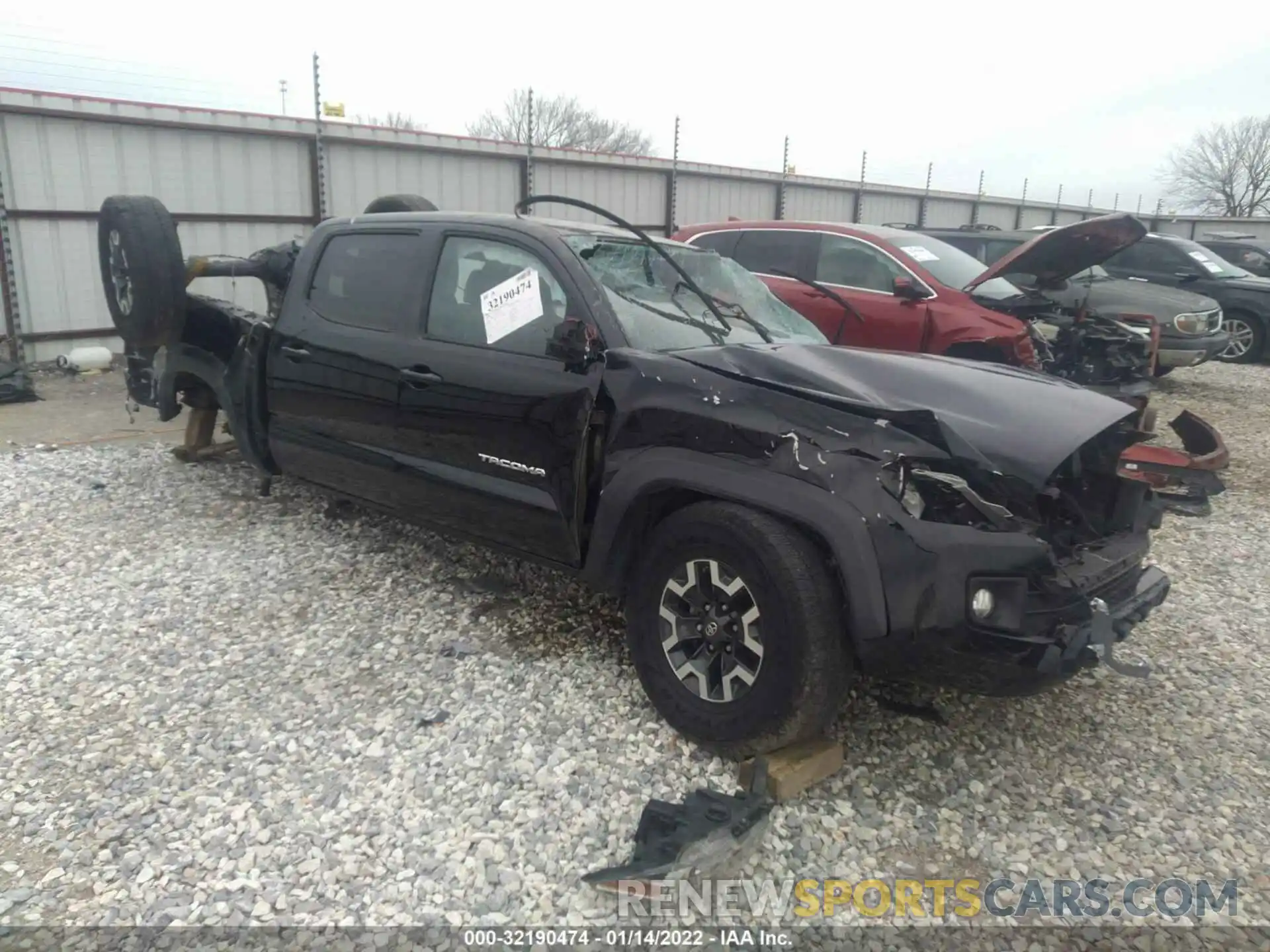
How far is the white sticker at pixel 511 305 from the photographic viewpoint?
3602 millimetres

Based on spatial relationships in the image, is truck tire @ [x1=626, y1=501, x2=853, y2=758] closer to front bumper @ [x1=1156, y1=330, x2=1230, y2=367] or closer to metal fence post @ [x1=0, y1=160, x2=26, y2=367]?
metal fence post @ [x1=0, y1=160, x2=26, y2=367]

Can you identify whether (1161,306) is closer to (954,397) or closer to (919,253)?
(919,253)

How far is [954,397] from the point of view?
304 cm

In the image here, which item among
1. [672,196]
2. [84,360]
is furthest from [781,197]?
[84,360]

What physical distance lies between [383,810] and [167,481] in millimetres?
4082

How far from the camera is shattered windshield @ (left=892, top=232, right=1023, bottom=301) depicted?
741 centimetres

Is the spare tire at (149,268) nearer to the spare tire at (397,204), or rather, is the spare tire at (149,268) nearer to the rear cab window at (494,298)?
the spare tire at (397,204)

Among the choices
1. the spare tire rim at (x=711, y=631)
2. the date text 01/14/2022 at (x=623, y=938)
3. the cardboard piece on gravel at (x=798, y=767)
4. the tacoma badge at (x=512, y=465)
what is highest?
the tacoma badge at (x=512, y=465)

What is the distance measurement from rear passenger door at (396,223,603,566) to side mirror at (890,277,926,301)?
14.0 ft

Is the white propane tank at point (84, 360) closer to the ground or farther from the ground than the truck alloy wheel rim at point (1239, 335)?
closer to the ground

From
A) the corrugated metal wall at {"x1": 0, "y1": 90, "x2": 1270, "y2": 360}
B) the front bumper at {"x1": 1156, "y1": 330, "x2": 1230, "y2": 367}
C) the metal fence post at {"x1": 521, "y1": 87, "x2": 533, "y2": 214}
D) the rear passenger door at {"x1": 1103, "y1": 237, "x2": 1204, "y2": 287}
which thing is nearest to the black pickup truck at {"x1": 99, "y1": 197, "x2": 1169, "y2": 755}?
the corrugated metal wall at {"x1": 0, "y1": 90, "x2": 1270, "y2": 360}

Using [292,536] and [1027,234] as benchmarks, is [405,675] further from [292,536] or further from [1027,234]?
[1027,234]

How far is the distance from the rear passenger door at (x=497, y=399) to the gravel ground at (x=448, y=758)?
0.57 meters

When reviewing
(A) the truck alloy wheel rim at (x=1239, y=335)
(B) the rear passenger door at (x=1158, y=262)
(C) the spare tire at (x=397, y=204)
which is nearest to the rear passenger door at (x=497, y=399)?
(C) the spare tire at (x=397, y=204)
